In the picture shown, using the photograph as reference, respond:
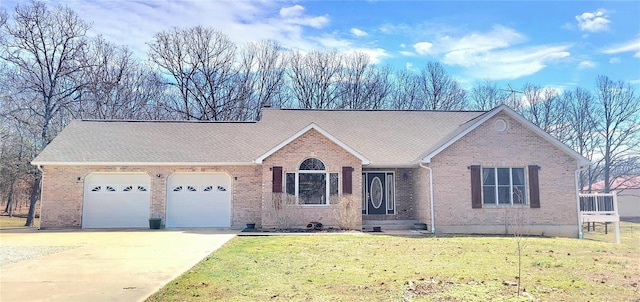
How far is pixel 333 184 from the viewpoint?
1864cm

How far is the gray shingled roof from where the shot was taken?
19719mm

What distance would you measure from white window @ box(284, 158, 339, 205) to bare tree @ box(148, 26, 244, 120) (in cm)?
2223

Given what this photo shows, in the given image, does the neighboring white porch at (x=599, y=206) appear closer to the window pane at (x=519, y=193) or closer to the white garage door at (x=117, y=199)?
the window pane at (x=519, y=193)

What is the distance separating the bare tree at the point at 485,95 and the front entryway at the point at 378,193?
28.4 meters

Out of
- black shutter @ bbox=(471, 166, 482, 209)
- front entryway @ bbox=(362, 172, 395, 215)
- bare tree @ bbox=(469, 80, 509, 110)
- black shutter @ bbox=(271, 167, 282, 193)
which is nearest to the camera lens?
black shutter @ bbox=(471, 166, 482, 209)

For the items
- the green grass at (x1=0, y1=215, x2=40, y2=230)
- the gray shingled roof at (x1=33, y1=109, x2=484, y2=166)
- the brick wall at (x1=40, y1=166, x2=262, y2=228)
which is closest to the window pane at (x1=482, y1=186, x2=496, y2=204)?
the gray shingled roof at (x1=33, y1=109, x2=484, y2=166)

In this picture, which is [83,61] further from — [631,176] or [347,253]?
[631,176]

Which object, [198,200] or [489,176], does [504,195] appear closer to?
[489,176]

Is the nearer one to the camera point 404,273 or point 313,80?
point 404,273

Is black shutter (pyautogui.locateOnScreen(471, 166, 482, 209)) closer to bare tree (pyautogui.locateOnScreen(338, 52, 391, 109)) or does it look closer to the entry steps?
the entry steps

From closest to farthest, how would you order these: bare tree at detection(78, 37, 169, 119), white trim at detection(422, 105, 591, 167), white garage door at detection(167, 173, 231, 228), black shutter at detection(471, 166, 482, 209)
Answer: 1. black shutter at detection(471, 166, 482, 209)
2. white trim at detection(422, 105, 591, 167)
3. white garage door at detection(167, 173, 231, 228)
4. bare tree at detection(78, 37, 169, 119)

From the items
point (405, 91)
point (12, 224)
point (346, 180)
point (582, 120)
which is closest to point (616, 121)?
point (582, 120)

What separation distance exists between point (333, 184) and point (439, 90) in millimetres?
29895

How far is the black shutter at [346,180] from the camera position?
60.5 ft
